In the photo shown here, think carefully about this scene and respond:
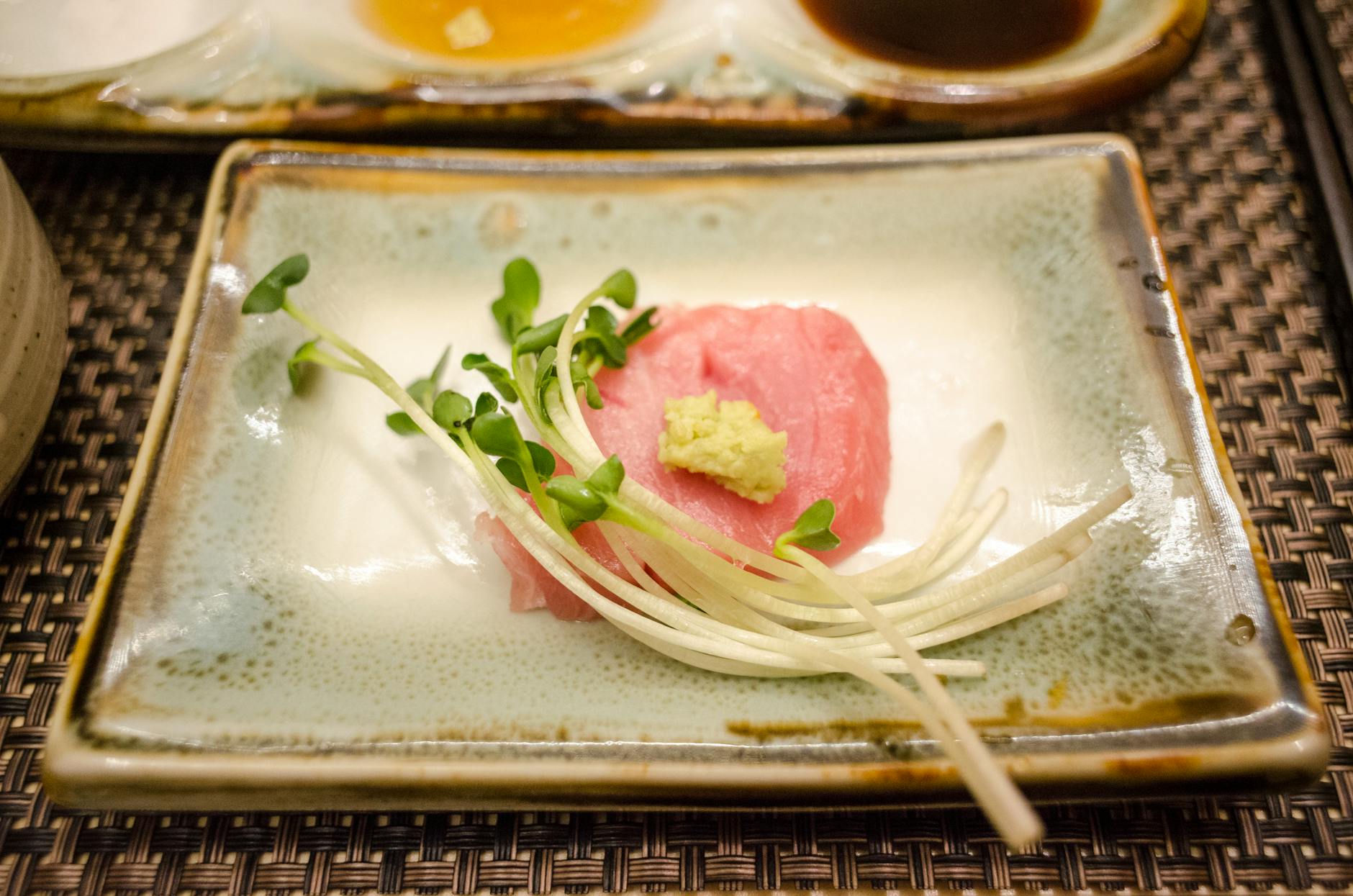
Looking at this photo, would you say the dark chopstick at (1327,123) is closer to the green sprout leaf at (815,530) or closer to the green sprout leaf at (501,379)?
the green sprout leaf at (815,530)

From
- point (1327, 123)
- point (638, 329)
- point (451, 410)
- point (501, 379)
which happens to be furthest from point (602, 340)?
point (1327, 123)

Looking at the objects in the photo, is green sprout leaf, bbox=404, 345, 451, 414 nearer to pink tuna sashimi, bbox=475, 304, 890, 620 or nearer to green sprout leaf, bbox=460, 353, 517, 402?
green sprout leaf, bbox=460, 353, 517, 402

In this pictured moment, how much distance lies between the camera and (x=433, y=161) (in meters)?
1.93

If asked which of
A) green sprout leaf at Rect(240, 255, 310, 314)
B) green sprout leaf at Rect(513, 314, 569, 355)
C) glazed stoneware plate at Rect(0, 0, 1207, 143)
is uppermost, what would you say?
glazed stoneware plate at Rect(0, 0, 1207, 143)

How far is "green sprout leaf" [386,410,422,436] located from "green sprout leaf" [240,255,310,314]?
303 millimetres

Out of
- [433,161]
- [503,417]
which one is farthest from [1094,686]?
[433,161]

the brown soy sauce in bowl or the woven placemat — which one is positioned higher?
the brown soy sauce in bowl

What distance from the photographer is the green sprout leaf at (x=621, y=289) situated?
171 centimetres

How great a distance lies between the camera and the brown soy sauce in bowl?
228 centimetres

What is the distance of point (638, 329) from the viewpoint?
175 centimetres

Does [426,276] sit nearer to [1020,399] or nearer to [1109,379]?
[1020,399]

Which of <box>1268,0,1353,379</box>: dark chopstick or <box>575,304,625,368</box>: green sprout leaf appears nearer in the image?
<box>575,304,625,368</box>: green sprout leaf

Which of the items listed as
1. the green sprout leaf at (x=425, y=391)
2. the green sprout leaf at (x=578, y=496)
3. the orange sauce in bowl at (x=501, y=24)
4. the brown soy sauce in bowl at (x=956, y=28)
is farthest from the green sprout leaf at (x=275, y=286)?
the brown soy sauce in bowl at (x=956, y=28)

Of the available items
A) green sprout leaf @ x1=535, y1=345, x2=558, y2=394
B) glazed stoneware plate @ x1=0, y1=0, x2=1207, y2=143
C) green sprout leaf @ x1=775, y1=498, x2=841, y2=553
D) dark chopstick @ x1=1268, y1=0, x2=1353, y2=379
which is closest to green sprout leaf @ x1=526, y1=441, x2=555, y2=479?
green sprout leaf @ x1=535, y1=345, x2=558, y2=394
